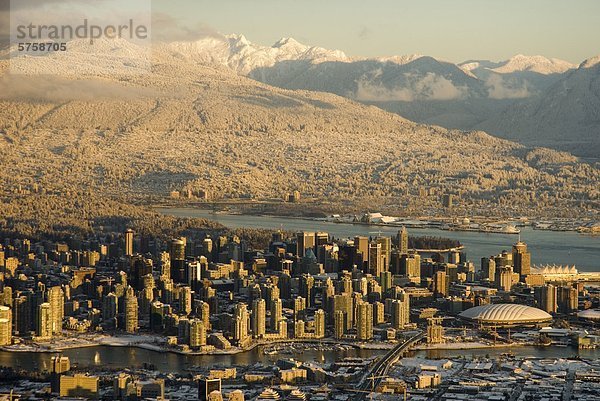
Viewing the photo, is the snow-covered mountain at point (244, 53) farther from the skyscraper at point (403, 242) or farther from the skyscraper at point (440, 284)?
the skyscraper at point (440, 284)

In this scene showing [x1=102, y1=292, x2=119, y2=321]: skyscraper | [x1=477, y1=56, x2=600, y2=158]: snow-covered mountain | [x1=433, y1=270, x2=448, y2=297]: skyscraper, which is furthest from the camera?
[x1=477, y1=56, x2=600, y2=158]: snow-covered mountain

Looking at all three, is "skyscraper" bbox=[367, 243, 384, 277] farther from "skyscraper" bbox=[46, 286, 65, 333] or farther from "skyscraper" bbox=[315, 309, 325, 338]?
"skyscraper" bbox=[46, 286, 65, 333]

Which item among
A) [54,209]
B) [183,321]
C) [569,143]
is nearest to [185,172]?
[54,209]

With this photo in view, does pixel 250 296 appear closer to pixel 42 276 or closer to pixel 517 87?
pixel 42 276

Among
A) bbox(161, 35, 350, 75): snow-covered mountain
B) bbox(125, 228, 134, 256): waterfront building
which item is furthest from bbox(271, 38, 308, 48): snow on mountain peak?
bbox(125, 228, 134, 256): waterfront building

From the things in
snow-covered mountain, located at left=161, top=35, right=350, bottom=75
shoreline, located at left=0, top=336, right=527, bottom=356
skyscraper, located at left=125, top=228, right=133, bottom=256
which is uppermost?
snow-covered mountain, located at left=161, top=35, right=350, bottom=75

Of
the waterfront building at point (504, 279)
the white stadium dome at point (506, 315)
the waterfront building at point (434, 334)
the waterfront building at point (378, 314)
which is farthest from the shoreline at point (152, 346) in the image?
the waterfront building at point (504, 279)

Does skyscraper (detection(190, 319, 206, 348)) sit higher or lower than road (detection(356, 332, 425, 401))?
higher

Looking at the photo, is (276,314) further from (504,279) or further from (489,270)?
(489,270)

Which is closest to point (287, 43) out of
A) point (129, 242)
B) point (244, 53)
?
point (244, 53)
